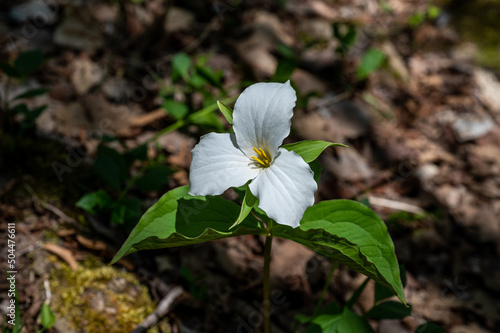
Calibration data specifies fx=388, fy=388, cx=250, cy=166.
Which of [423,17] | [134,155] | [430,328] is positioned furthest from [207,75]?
[423,17]

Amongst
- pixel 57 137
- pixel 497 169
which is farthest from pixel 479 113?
pixel 57 137

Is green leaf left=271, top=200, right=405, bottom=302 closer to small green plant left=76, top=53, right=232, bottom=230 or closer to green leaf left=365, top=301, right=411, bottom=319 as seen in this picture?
green leaf left=365, top=301, right=411, bottom=319

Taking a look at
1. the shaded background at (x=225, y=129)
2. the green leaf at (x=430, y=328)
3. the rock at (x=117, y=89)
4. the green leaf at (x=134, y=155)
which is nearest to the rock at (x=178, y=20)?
the shaded background at (x=225, y=129)

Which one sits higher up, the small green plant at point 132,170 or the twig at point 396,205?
the small green plant at point 132,170

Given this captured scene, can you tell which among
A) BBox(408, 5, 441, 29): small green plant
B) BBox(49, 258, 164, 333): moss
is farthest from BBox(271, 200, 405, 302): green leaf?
BBox(408, 5, 441, 29): small green plant

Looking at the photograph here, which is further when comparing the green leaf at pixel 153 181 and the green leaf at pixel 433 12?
the green leaf at pixel 433 12

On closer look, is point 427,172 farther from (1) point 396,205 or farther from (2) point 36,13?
(2) point 36,13

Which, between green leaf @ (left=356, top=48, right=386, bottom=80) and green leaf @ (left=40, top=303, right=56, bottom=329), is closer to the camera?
green leaf @ (left=40, top=303, right=56, bottom=329)

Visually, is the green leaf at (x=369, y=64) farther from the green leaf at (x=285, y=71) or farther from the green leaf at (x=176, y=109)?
the green leaf at (x=176, y=109)
